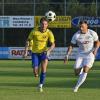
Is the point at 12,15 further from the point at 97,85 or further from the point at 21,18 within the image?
the point at 97,85

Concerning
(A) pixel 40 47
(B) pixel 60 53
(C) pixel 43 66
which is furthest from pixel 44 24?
(B) pixel 60 53

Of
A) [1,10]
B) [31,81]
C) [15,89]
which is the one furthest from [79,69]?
[1,10]

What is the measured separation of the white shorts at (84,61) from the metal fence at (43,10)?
33.0m

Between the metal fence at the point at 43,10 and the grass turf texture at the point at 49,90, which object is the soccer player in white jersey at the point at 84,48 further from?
the metal fence at the point at 43,10

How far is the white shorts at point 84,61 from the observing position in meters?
17.8

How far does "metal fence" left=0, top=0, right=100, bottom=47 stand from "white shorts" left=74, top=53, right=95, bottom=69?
3297cm

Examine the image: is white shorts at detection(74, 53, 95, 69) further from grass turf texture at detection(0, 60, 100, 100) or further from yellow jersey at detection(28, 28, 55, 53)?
yellow jersey at detection(28, 28, 55, 53)

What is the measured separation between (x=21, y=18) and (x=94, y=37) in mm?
33720

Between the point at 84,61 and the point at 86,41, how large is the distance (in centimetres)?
59

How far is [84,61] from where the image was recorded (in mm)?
17922

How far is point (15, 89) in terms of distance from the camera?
18547 millimetres

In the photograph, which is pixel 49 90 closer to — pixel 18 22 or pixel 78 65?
pixel 78 65

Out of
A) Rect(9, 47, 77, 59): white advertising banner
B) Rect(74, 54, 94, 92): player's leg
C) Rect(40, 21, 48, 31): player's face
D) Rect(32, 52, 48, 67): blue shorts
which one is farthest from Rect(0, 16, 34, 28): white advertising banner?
Rect(74, 54, 94, 92): player's leg

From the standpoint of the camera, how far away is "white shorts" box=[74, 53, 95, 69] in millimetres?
17812
